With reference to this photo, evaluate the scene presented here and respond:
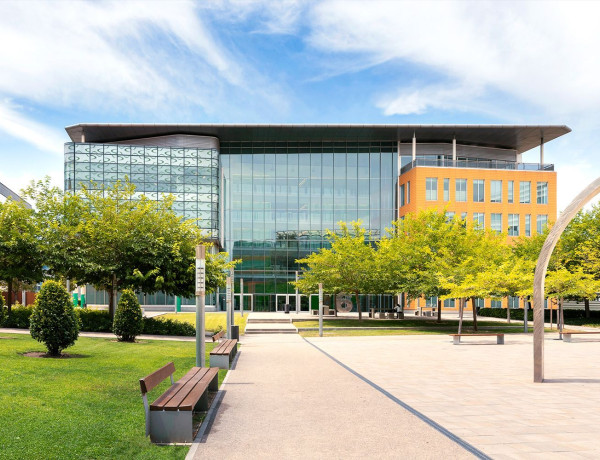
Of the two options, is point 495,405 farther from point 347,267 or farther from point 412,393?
point 347,267

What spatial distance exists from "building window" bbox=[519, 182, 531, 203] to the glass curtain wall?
1391cm

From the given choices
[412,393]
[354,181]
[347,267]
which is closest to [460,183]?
[354,181]

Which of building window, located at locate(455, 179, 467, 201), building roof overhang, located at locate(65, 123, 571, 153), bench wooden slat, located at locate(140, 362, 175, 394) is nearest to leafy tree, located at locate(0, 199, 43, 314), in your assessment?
bench wooden slat, located at locate(140, 362, 175, 394)

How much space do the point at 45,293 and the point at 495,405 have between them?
11.5 metres

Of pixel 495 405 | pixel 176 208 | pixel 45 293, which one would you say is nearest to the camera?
pixel 495 405

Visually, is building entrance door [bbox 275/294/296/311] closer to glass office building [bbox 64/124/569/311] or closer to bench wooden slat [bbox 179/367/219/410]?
glass office building [bbox 64/124/569/311]

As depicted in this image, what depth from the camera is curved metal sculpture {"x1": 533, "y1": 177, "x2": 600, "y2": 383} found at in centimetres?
1152

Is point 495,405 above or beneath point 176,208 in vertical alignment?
beneath

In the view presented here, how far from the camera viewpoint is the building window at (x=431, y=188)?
188 ft

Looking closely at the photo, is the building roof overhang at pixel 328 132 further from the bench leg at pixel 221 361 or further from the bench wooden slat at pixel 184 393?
the bench wooden slat at pixel 184 393

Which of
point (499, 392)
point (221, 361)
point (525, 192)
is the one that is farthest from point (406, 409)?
point (525, 192)

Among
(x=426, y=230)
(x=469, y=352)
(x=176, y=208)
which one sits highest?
(x=176, y=208)

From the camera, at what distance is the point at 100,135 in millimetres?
58781

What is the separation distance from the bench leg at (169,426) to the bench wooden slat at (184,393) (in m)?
0.08
